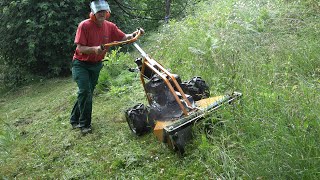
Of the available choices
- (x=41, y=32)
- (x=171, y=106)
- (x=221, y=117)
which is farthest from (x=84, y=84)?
(x=41, y=32)

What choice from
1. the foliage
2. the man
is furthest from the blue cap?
the foliage

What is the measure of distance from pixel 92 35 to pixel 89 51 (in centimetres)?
39

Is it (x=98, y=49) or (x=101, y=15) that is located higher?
(x=101, y=15)

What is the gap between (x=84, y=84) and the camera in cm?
546

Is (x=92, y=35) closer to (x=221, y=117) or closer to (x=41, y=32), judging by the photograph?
(x=221, y=117)

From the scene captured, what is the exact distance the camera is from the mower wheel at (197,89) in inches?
195

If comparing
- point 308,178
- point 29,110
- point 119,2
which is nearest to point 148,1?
point 119,2

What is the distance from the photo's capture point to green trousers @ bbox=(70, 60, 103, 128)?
546 centimetres

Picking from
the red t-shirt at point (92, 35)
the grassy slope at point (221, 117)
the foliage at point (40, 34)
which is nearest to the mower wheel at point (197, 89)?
the grassy slope at point (221, 117)

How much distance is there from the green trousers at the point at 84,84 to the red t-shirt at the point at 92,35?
0.12 m

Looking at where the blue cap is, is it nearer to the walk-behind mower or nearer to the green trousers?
the walk-behind mower

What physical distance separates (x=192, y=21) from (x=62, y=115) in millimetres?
3809

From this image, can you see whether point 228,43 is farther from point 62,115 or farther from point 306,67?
point 62,115

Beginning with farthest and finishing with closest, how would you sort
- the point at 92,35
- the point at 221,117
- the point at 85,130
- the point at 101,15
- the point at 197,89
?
the point at 85,130
the point at 92,35
the point at 101,15
the point at 197,89
the point at 221,117
